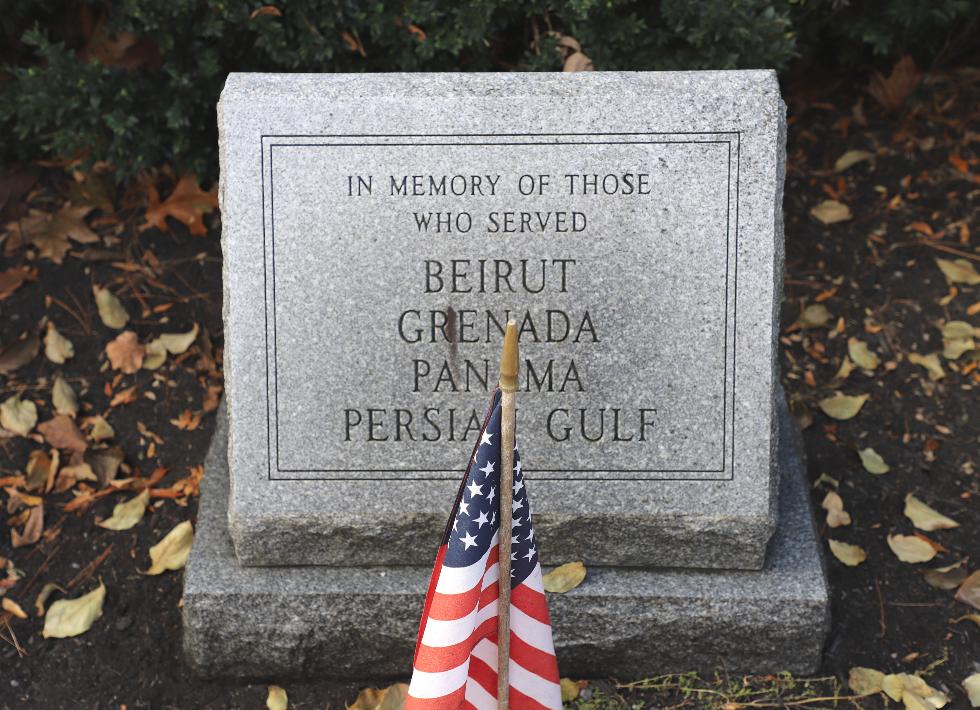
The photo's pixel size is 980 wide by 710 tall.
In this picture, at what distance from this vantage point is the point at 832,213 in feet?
14.1

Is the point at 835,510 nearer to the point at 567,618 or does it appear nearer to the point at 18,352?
the point at 567,618

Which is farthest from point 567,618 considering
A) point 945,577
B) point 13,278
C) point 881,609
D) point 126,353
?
point 13,278

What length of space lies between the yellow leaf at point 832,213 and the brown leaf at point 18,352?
2.78 metres

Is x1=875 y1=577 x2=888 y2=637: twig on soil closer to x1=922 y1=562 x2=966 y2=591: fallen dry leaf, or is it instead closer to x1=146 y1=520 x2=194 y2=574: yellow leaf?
x1=922 y1=562 x2=966 y2=591: fallen dry leaf

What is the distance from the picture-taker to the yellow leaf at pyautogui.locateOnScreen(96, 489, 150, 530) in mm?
3400

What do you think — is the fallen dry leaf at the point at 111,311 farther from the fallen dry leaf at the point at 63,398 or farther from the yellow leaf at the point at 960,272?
the yellow leaf at the point at 960,272

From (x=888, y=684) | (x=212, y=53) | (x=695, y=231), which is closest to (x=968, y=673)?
(x=888, y=684)

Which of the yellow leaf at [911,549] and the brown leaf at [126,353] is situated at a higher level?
the brown leaf at [126,353]

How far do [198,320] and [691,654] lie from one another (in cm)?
202

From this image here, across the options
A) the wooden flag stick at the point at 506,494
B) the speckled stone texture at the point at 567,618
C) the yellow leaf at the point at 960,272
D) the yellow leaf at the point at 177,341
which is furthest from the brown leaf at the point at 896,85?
the wooden flag stick at the point at 506,494

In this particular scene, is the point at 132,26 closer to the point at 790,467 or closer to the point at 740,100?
the point at 740,100

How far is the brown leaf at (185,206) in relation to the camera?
4.11 metres

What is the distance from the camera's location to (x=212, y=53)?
374cm

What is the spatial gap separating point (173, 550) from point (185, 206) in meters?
1.37
